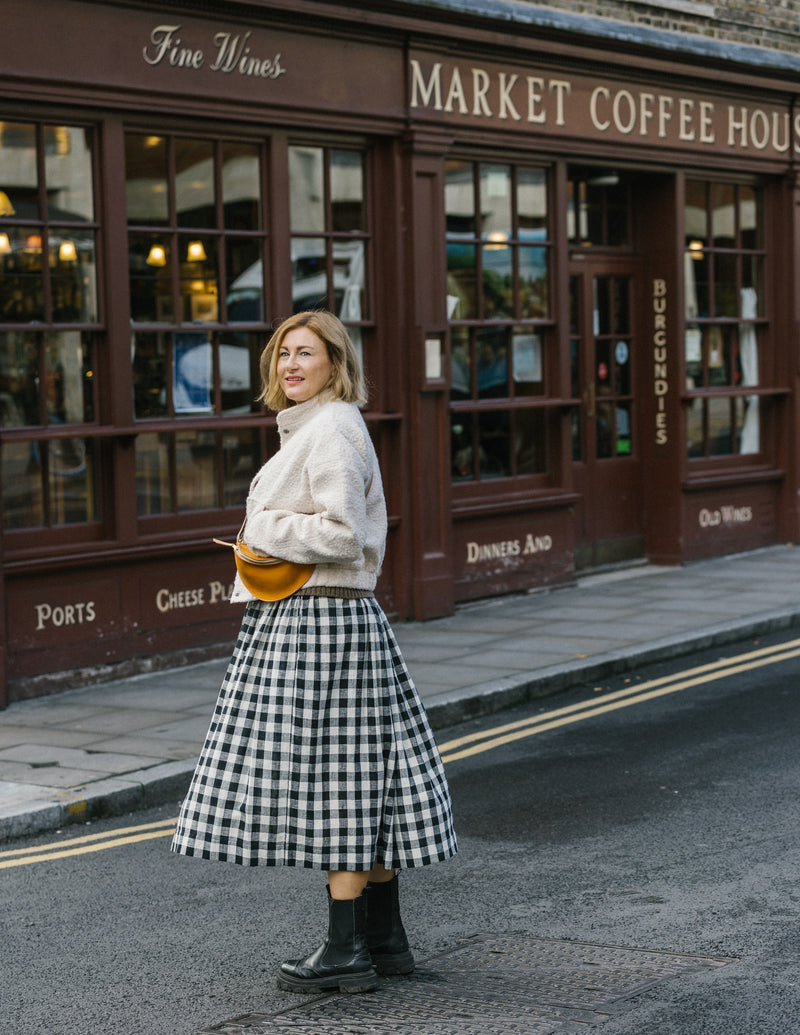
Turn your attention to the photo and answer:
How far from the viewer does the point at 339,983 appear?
429 centimetres

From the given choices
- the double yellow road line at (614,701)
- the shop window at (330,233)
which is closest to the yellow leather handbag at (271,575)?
the double yellow road line at (614,701)

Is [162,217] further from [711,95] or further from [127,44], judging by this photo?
[711,95]

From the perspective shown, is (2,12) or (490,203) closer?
(2,12)

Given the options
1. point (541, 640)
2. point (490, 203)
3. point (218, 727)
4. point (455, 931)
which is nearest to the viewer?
point (218, 727)

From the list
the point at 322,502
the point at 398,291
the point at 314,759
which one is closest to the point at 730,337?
the point at 398,291

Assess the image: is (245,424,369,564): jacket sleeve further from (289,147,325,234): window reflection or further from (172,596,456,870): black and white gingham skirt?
(289,147,325,234): window reflection

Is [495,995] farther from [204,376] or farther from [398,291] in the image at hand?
[398,291]

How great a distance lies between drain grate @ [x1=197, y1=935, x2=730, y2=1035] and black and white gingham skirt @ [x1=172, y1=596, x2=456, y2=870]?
37 cm

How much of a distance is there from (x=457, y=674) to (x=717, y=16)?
770 centimetres

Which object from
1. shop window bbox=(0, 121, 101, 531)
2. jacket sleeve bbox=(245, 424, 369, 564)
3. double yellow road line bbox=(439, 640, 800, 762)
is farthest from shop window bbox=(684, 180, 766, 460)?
jacket sleeve bbox=(245, 424, 369, 564)

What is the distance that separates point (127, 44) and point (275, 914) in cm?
616

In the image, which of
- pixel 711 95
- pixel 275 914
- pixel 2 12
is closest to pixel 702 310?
pixel 711 95

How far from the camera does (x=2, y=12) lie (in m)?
8.84

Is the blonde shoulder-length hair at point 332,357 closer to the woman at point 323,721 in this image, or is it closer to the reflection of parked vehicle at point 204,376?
the woman at point 323,721
